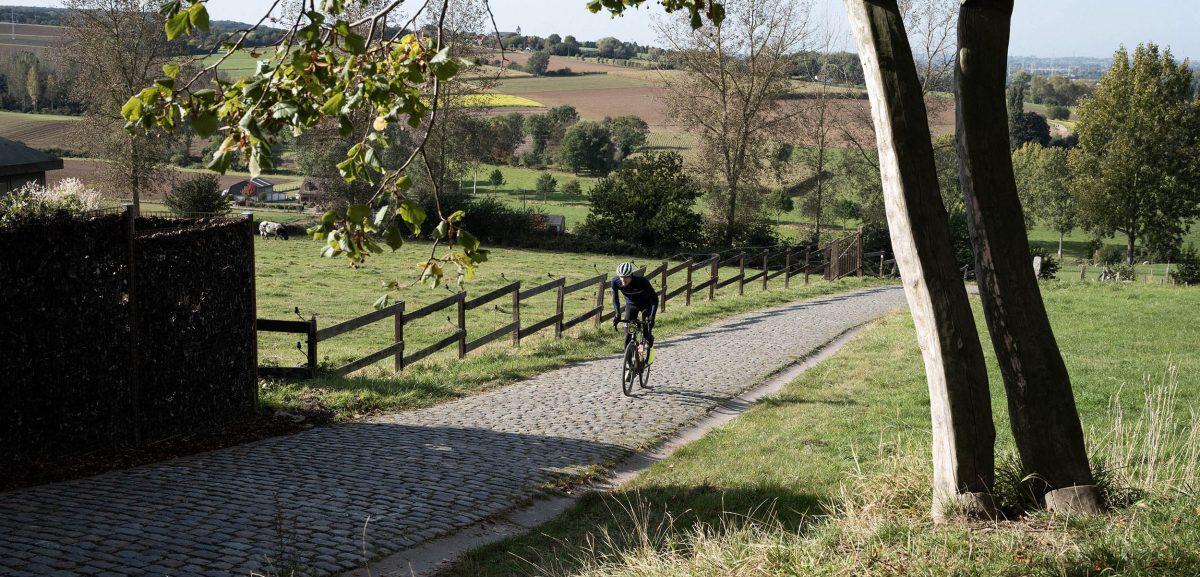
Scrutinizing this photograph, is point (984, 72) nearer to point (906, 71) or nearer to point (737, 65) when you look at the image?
point (906, 71)

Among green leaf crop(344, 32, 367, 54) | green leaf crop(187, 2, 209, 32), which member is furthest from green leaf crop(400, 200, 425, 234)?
green leaf crop(187, 2, 209, 32)

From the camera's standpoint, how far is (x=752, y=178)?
5056cm

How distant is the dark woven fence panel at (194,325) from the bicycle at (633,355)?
4.59 metres

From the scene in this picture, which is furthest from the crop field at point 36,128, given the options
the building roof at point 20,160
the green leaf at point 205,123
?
the green leaf at point 205,123

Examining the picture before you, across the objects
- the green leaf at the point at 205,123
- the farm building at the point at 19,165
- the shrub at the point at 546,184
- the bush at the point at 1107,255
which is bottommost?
the bush at the point at 1107,255

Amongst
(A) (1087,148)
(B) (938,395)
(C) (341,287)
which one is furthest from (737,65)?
(B) (938,395)

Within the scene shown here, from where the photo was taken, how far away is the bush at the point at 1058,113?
117 m

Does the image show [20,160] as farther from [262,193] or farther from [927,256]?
[262,193]

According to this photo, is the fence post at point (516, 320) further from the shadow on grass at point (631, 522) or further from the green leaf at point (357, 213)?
the green leaf at point (357, 213)

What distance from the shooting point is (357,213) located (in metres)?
4.44

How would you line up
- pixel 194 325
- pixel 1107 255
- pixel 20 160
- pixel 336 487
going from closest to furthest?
pixel 336 487
pixel 194 325
pixel 20 160
pixel 1107 255

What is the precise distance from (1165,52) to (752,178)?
22.4 meters

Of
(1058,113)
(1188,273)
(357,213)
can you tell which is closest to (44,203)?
(357,213)

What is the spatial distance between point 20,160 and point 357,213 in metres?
18.1
